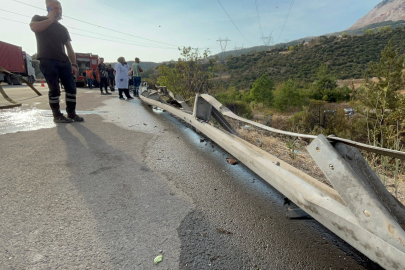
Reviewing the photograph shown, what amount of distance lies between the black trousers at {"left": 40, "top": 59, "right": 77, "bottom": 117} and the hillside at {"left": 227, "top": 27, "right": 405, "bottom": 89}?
57.0 metres

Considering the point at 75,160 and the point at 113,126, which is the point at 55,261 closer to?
the point at 75,160

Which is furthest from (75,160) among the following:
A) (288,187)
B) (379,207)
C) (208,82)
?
(208,82)

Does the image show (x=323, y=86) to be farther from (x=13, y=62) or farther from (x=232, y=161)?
(x=232, y=161)

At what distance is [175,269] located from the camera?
1.33 metres

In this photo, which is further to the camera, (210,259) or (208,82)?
(208,82)

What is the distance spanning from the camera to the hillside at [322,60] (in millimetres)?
62031

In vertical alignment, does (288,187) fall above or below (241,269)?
above

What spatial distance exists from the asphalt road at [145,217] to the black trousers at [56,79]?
1944 millimetres

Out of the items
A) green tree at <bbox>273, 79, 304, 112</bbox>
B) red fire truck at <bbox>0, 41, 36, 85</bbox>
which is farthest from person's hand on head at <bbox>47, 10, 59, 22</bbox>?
green tree at <bbox>273, 79, 304, 112</bbox>

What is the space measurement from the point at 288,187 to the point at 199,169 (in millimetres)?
1346

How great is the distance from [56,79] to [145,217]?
14.1 ft

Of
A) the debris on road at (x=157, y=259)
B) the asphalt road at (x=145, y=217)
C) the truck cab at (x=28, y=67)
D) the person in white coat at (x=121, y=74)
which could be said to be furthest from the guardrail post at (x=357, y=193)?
the truck cab at (x=28, y=67)

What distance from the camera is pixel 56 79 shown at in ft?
16.2

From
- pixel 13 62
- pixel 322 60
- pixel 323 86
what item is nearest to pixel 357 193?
pixel 13 62
